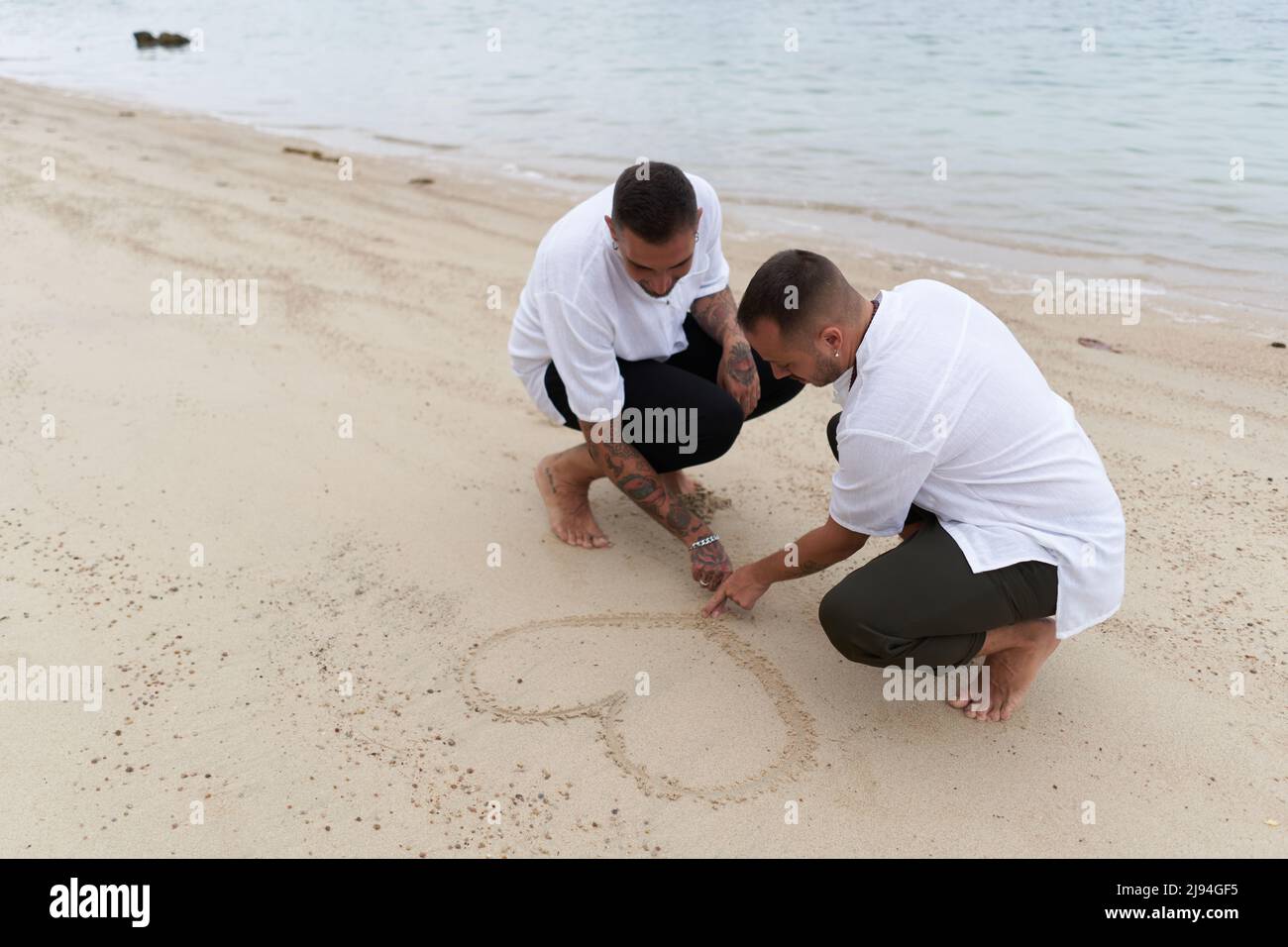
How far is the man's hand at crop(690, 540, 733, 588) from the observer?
2844mm

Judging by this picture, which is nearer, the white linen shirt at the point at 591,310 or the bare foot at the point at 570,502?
the white linen shirt at the point at 591,310

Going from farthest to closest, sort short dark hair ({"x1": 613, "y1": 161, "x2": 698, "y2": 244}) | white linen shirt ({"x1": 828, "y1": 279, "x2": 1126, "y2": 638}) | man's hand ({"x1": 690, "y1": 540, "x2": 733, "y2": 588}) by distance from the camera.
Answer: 1. man's hand ({"x1": 690, "y1": 540, "x2": 733, "y2": 588})
2. short dark hair ({"x1": 613, "y1": 161, "x2": 698, "y2": 244})
3. white linen shirt ({"x1": 828, "y1": 279, "x2": 1126, "y2": 638})

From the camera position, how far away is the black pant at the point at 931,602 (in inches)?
85.9

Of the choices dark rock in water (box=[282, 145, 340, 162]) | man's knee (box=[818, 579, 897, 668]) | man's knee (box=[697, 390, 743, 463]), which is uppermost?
dark rock in water (box=[282, 145, 340, 162])

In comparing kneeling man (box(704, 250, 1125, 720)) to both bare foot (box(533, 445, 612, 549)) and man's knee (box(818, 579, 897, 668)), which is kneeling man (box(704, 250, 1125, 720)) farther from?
bare foot (box(533, 445, 612, 549))

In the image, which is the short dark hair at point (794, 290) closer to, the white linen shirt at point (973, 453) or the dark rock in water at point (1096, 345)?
the white linen shirt at point (973, 453)

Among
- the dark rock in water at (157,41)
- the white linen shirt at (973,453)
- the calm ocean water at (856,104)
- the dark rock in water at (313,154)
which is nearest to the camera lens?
the white linen shirt at (973,453)

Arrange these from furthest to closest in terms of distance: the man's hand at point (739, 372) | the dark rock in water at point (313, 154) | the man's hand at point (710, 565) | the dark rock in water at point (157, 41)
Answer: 1. the dark rock in water at point (157, 41)
2. the dark rock in water at point (313, 154)
3. the man's hand at point (739, 372)
4. the man's hand at point (710, 565)

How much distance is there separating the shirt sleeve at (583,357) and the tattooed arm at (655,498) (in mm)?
71

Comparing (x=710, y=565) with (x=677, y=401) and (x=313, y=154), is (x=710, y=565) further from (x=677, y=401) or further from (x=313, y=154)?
(x=313, y=154)

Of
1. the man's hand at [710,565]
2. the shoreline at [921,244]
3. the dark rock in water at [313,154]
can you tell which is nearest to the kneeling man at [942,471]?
the man's hand at [710,565]

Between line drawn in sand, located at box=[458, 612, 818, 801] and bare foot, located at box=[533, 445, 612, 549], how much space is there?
406 millimetres

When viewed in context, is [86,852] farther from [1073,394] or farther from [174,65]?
[174,65]

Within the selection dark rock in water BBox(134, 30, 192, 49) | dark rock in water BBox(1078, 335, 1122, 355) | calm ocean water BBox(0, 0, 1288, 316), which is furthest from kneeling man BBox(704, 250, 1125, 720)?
dark rock in water BBox(134, 30, 192, 49)
